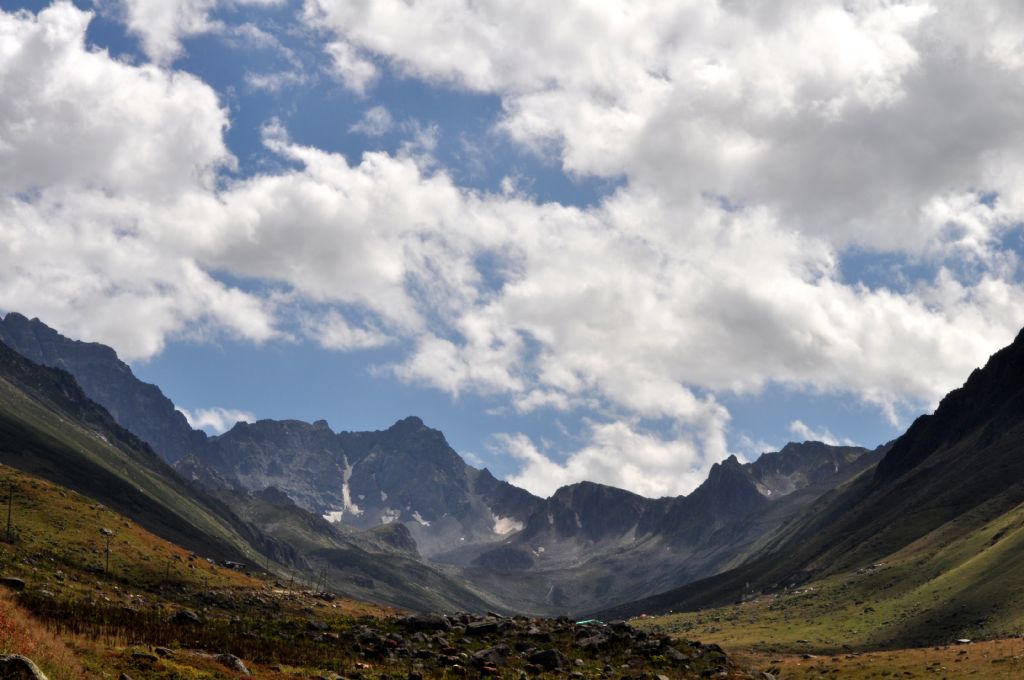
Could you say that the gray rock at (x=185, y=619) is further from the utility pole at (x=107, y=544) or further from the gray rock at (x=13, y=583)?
the utility pole at (x=107, y=544)

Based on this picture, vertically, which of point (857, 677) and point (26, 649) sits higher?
point (26, 649)

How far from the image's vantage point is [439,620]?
298ft

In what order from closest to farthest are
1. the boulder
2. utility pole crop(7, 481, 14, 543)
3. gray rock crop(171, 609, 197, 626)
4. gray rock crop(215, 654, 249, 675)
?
the boulder → gray rock crop(215, 654, 249, 675) → gray rock crop(171, 609, 197, 626) → utility pole crop(7, 481, 14, 543)

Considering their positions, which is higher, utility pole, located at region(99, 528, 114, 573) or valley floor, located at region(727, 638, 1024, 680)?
valley floor, located at region(727, 638, 1024, 680)

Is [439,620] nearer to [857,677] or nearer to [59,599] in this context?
[59,599]

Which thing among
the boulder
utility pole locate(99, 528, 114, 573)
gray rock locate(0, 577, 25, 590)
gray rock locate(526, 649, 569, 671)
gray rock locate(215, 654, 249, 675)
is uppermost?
the boulder

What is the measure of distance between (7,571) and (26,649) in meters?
68.6

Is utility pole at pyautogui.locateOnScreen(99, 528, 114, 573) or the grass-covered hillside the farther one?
utility pole at pyautogui.locateOnScreen(99, 528, 114, 573)

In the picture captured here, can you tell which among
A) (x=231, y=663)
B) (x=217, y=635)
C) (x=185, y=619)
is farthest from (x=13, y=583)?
(x=231, y=663)

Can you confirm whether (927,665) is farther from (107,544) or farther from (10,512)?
(10,512)

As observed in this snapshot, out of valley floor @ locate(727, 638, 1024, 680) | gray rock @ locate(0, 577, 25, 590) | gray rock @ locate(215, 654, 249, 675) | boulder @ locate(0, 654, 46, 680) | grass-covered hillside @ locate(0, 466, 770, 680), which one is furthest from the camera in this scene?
valley floor @ locate(727, 638, 1024, 680)

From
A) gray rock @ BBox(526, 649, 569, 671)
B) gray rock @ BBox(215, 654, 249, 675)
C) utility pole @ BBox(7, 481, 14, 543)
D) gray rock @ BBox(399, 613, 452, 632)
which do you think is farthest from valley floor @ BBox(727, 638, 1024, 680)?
utility pole @ BBox(7, 481, 14, 543)

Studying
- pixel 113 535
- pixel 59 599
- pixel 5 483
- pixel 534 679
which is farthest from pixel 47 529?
pixel 534 679

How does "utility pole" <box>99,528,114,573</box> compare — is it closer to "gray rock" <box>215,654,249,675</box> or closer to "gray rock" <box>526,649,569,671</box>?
"gray rock" <box>526,649,569,671</box>
